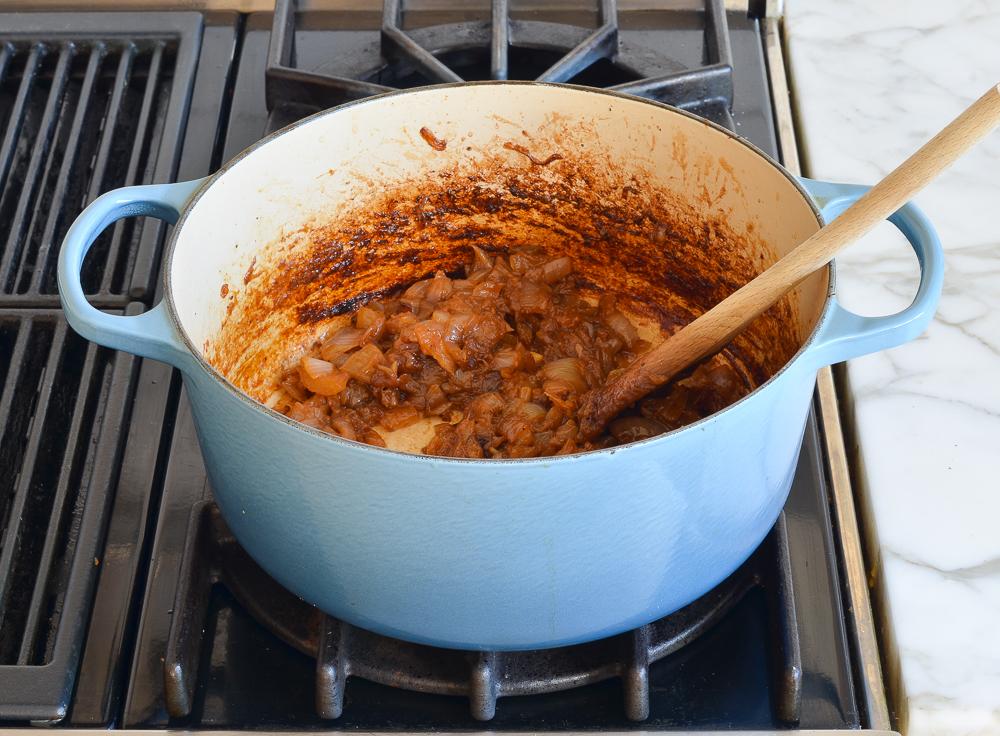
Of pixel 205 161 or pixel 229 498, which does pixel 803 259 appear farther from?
pixel 205 161

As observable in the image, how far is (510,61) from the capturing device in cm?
131

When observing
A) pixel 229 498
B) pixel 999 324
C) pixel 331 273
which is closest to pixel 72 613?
pixel 229 498

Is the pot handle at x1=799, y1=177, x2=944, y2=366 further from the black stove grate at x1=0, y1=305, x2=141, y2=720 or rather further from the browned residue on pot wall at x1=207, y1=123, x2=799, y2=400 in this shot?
the black stove grate at x1=0, y1=305, x2=141, y2=720

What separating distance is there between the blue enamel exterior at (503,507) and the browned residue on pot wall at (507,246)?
23cm

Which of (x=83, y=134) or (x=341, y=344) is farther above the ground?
(x=83, y=134)

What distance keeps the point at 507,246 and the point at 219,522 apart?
434mm

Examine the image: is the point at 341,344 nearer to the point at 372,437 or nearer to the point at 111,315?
the point at 372,437

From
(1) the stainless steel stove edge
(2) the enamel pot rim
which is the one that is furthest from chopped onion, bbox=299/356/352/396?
(1) the stainless steel stove edge

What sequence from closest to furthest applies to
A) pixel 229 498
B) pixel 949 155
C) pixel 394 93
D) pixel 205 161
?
pixel 949 155 → pixel 229 498 → pixel 394 93 → pixel 205 161

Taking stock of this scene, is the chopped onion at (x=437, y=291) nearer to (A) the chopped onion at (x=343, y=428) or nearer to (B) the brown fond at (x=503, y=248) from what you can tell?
(B) the brown fond at (x=503, y=248)

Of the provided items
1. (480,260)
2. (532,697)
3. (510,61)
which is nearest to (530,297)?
(480,260)

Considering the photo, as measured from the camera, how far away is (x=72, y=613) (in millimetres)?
851

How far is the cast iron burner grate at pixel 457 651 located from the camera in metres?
0.79

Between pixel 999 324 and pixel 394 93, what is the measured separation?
23.7 inches
